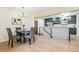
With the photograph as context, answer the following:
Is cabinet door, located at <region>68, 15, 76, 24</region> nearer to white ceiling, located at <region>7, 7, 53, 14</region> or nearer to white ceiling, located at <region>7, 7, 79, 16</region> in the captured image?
white ceiling, located at <region>7, 7, 79, 16</region>

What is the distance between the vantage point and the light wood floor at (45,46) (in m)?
2.25

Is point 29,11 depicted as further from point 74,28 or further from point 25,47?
point 74,28

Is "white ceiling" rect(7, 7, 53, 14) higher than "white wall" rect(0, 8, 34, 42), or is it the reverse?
"white ceiling" rect(7, 7, 53, 14)

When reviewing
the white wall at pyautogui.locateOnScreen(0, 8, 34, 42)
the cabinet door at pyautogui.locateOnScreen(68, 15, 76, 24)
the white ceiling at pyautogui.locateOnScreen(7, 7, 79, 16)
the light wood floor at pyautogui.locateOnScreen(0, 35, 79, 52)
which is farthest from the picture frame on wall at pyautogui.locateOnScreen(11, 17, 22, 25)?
the cabinet door at pyautogui.locateOnScreen(68, 15, 76, 24)

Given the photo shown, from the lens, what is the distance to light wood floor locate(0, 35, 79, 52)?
7.38 feet

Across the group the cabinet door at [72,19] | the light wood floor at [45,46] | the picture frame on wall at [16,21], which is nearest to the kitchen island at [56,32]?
the light wood floor at [45,46]

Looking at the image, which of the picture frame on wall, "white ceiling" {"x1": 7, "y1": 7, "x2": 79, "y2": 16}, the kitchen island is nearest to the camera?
"white ceiling" {"x1": 7, "y1": 7, "x2": 79, "y2": 16}

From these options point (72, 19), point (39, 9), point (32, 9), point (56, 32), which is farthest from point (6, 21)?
point (72, 19)

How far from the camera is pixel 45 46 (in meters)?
2.38

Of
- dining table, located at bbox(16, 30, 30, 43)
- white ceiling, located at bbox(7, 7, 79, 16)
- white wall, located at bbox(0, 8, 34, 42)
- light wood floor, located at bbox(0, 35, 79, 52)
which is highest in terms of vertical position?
white ceiling, located at bbox(7, 7, 79, 16)

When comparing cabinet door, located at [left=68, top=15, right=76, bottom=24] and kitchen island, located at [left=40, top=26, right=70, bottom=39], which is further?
kitchen island, located at [left=40, top=26, right=70, bottom=39]

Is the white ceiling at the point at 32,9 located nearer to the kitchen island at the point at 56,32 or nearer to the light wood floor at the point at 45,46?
the kitchen island at the point at 56,32
